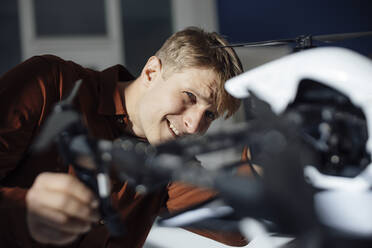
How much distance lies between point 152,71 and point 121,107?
0.09m

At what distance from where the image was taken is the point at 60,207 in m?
0.30

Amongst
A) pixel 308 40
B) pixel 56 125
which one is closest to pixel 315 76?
pixel 308 40

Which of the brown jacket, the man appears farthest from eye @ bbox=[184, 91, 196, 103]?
the brown jacket

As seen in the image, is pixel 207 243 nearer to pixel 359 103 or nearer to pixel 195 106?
pixel 195 106

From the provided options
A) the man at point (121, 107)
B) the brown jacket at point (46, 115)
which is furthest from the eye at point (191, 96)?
the brown jacket at point (46, 115)

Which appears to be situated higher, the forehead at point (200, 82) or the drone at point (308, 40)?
the drone at point (308, 40)

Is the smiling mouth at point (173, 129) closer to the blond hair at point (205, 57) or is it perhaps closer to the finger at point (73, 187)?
the blond hair at point (205, 57)

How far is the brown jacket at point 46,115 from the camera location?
1.64 feet

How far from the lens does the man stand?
0.50m

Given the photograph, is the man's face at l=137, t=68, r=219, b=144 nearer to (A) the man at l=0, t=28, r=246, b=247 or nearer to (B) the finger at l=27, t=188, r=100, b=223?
(A) the man at l=0, t=28, r=246, b=247

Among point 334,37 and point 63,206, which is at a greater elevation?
point 334,37

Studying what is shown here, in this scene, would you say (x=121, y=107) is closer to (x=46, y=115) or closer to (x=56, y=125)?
(x=46, y=115)

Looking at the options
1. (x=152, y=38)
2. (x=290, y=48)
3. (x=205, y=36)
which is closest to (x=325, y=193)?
(x=290, y=48)

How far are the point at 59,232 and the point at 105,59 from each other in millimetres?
1758
